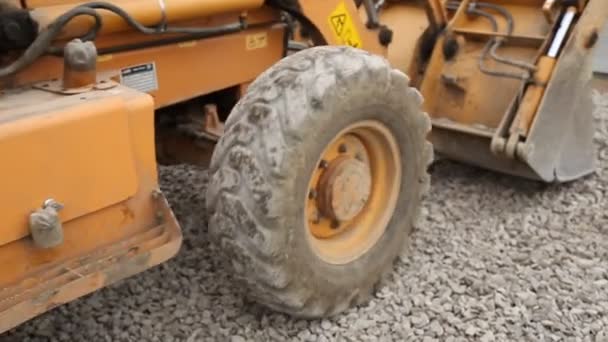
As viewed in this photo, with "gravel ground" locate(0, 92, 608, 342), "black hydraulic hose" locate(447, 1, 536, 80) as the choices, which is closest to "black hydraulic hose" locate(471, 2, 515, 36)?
"black hydraulic hose" locate(447, 1, 536, 80)

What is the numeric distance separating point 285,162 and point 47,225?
688 millimetres

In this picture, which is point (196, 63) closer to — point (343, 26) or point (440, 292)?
point (343, 26)

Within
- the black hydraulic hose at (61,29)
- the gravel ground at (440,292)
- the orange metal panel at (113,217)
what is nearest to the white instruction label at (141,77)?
the black hydraulic hose at (61,29)

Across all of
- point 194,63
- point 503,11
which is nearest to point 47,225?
point 194,63

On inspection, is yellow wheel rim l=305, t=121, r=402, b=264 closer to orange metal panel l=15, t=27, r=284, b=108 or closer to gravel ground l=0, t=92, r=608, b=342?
gravel ground l=0, t=92, r=608, b=342

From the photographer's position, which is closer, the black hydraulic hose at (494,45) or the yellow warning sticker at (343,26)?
the yellow warning sticker at (343,26)

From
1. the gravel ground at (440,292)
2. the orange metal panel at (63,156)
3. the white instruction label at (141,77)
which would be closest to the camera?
the orange metal panel at (63,156)

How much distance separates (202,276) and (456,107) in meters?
1.52

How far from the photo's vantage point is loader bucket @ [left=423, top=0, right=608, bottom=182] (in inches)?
129

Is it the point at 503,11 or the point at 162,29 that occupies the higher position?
the point at 162,29

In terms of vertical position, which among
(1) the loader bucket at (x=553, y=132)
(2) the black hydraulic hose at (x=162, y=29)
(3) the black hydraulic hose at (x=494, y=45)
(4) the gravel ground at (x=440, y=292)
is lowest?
(4) the gravel ground at (x=440, y=292)

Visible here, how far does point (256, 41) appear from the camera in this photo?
272 cm

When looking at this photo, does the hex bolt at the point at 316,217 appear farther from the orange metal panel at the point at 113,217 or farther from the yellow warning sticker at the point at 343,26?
the yellow warning sticker at the point at 343,26

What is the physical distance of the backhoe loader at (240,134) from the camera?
6.09 feet
